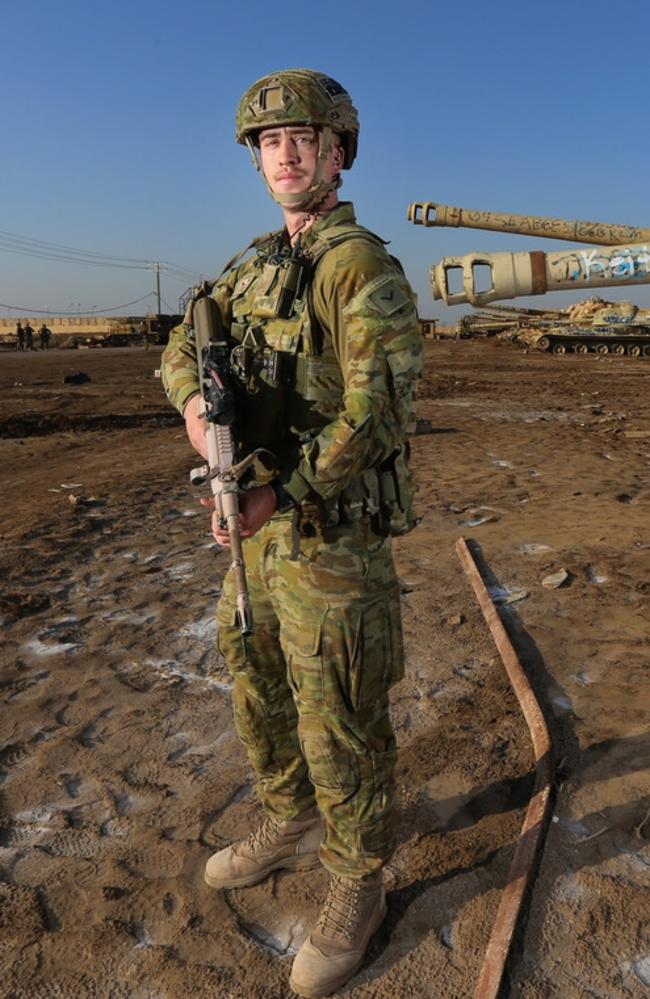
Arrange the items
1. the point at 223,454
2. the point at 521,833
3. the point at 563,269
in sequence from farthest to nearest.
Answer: the point at 563,269 < the point at 521,833 < the point at 223,454

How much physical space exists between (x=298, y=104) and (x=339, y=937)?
2.27 meters

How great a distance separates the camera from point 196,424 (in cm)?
237

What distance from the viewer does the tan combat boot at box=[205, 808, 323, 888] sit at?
2635mm

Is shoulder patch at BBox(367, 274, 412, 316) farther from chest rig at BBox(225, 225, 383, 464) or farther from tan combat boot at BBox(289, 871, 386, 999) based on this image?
tan combat boot at BBox(289, 871, 386, 999)

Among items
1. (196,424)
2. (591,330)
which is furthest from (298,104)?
(591,330)

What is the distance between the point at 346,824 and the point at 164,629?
2.61m

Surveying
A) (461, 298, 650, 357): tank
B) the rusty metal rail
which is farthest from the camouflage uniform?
(461, 298, 650, 357): tank

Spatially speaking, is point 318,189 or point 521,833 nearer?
point 318,189

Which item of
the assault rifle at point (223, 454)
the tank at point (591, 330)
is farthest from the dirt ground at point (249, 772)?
the tank at point (591, 330)

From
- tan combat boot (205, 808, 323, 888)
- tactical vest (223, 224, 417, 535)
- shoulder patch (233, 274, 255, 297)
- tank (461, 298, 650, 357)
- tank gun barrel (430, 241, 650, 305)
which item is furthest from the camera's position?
tank (461, 298, 650, 357)

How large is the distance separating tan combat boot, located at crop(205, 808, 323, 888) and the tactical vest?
1.11 meters

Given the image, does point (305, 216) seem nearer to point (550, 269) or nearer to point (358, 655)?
point (358, 655)

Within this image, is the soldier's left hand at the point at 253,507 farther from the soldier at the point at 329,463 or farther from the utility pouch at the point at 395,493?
the utility pouch at the point at 395,493

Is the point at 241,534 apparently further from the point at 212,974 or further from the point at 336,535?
the point at 212,974
